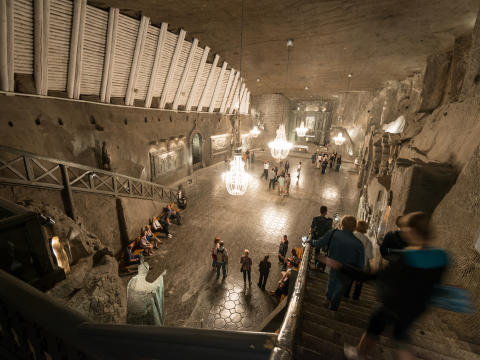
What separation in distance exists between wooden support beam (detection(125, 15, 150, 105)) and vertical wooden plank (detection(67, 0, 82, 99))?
1.53 meters

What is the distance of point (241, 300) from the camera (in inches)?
186

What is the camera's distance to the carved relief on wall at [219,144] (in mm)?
13307

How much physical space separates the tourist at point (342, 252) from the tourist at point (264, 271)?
2.47 metres

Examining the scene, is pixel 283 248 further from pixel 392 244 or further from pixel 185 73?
pixel 185 73

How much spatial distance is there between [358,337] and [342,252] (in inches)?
29.4

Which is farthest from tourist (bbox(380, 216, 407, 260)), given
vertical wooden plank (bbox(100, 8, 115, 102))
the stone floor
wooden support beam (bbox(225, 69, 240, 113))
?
wooden support beam (bbox(225, 69, 240, 113))

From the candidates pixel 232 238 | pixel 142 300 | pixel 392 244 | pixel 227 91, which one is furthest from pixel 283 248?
pixel 227 91

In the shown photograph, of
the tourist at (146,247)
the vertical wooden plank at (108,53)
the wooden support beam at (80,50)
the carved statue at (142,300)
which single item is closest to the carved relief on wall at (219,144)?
the vertical wooden plank at (108,53)

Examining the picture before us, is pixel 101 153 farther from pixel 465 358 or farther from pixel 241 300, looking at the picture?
pixel 465 358

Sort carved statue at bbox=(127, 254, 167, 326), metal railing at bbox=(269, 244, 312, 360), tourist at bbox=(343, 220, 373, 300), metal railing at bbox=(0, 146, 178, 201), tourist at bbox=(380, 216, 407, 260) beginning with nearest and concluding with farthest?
metal railing at bbox=(269, 244, 312, 360)
tourist at bbox=(380, 216, 407, 260)
tourist at bbox=(343, 220, 373, 300)
carved statue at bbox=(127, 254, 167, 326)
metal railing at bbox=(0, 146, 178, 201)

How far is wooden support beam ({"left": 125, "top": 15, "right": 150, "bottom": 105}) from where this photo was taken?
6086 millimetres

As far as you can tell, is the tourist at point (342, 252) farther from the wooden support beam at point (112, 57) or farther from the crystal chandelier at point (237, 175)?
the wooden support beam at point (112, 57)

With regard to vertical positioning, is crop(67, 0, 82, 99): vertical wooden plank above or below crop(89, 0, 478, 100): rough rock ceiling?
below

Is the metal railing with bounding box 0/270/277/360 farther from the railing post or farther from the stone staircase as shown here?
the railing post
